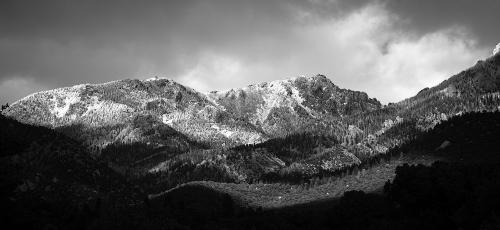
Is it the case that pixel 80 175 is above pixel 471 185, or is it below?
above

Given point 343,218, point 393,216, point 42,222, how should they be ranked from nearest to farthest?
point 42,222 → point 393,216 → point 343,218

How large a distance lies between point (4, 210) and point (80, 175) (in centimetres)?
10285

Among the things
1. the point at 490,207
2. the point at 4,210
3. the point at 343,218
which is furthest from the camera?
the point at 343,218

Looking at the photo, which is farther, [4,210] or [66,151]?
[66,151]

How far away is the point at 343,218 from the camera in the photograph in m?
157

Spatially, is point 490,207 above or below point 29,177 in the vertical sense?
below

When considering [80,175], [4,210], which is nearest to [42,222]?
[4,210]

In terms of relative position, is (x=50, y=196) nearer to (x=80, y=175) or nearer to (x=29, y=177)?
(x=29, y=177)

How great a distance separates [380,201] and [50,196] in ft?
279

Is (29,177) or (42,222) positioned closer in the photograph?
(42,222)

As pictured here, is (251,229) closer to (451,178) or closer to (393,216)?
(393,216)

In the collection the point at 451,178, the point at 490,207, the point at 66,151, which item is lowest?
the point at 490,207

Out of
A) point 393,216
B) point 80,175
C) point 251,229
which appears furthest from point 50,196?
point 393,216

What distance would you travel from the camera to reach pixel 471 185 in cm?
14712
